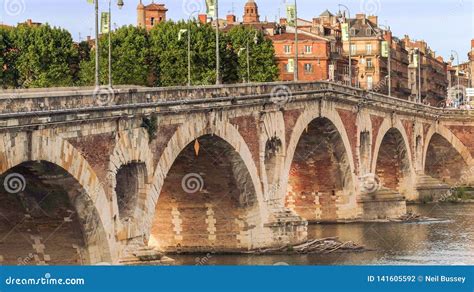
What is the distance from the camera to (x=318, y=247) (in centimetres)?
5928

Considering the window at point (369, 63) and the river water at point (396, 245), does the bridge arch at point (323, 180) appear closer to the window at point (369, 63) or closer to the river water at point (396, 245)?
the river water at point (396, 245)

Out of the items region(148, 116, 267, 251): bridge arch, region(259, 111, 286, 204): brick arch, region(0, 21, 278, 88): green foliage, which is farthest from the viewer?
region(0, 21, 278, 88): green foliage

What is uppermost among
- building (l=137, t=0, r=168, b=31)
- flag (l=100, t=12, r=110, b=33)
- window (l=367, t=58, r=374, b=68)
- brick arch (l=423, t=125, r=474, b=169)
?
building (l=137, t=0, r=168, b=31)

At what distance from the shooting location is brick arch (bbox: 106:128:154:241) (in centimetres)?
4069

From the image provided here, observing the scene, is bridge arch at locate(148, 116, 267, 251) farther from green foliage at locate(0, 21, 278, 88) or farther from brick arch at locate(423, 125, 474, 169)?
brick arch at locate(423, 125, 474, 169)

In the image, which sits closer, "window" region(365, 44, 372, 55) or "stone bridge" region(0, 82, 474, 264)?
"stone bridge" region(0, 82, 474, 264)

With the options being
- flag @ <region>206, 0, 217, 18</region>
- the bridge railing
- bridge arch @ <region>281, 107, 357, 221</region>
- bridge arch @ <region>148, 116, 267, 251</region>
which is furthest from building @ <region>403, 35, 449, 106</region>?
bridge arch @ <region>148, 116, 267, 251</region>

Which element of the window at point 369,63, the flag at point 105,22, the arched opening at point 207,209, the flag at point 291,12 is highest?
the window at point 369,63

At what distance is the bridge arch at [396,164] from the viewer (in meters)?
92.9

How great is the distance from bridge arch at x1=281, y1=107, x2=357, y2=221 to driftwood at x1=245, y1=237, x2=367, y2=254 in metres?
13.1

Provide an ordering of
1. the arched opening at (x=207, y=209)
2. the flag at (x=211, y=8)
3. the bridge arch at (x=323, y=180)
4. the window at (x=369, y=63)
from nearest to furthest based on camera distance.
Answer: the arched opening at (x=207, y=209)
the flag at (x=211, y=8)
the bridge arch at (x=323, y=180)
the window at (x=369, y=63)

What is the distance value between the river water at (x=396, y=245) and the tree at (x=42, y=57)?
25.5 metres

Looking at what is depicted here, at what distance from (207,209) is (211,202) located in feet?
1.25

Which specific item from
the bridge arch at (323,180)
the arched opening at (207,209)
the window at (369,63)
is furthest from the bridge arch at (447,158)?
the arched opening at (207,209)
